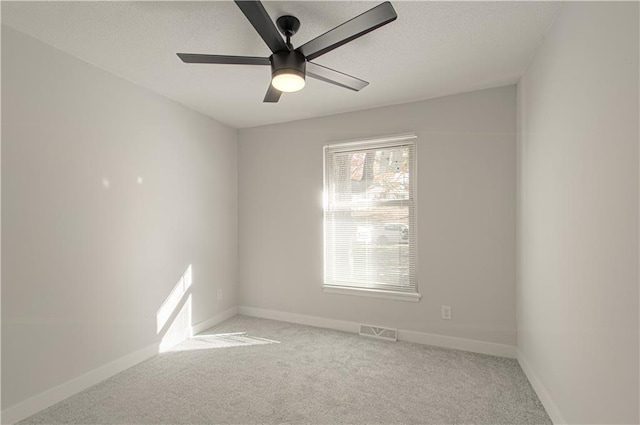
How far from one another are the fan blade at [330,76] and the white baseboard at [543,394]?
2.40 meters

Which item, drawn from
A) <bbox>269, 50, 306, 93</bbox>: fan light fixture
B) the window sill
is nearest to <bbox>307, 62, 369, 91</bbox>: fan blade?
<bbox>269, 50, 306, 93</bbox>: fan light fixture

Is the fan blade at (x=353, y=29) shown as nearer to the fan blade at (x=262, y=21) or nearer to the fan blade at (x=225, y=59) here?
the fan blade at (x=262, y=21)

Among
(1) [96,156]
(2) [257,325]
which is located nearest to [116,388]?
(2) [257,325]

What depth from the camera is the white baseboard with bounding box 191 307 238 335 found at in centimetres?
335

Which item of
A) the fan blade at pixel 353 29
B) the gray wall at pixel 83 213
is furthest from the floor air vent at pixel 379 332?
the fan blade at pixel 353 29

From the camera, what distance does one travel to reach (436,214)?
118 inches

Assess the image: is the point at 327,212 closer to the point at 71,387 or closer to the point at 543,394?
the point at 543,394

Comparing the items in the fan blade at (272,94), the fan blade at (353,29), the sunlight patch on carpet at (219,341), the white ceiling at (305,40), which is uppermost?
the white ceiling at (305,40)

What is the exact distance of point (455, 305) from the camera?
9.61ft

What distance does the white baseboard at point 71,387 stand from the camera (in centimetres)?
188

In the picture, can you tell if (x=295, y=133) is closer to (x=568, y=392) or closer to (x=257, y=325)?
(x=257, y=325)

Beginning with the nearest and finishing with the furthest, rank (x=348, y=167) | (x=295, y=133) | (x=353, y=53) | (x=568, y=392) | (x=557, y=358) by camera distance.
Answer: (x=568, y=392) < (x=557, y=358) < (x=353, y=53) < (x=348, y=167) < (x=295, y=133)

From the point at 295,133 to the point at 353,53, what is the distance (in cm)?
162

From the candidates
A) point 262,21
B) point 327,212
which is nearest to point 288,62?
point 262,21
